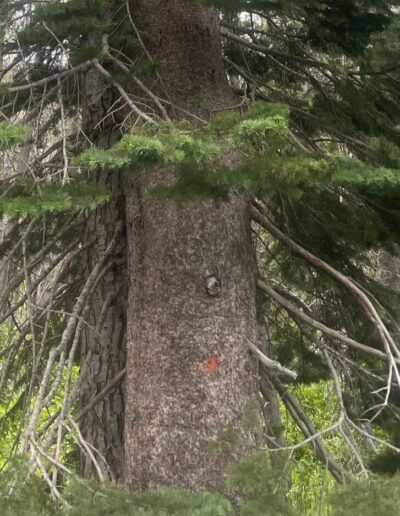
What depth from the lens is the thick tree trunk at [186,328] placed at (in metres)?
4.78

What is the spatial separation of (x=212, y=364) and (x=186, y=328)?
0.86 ft

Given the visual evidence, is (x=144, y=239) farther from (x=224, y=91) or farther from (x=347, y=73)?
(x=347, y=73)

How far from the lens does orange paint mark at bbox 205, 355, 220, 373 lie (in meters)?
4.84

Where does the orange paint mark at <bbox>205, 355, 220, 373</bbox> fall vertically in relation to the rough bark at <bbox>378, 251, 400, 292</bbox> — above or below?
above

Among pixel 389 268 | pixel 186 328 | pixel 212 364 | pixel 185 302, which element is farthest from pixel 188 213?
pixel 389 268

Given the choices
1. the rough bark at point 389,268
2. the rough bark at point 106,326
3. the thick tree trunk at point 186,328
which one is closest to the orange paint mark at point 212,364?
the thick tree trunk at point 186,328

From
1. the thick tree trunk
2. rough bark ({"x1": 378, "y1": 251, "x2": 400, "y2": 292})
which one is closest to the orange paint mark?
the thick tree trunk

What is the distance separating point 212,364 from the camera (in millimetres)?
4844

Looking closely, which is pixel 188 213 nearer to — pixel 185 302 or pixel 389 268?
pixel 185 302

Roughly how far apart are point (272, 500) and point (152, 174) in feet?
7.58

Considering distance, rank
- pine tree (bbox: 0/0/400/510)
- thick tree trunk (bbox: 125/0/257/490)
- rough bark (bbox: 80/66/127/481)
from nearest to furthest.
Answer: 1. pine tree (bbox: 0/0/400/510)
2. thick tree trunk (bbox: 125/0/257/490)
3. rough bark (bbox: 80/66/127/481)

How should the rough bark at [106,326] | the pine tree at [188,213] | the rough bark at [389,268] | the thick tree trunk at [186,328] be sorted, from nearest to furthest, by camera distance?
the pine tree at [188,213] < the thick tree trunk at [186,328] < the rough bark at [106,326] < the rough bark at [389,268]

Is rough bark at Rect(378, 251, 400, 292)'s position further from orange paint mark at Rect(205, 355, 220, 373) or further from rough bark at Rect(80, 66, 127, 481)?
orange paint mark at Rect(205, 355, 220, 373)

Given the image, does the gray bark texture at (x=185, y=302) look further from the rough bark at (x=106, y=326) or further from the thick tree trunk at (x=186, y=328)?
the rough bark at (x=106, y=326)
